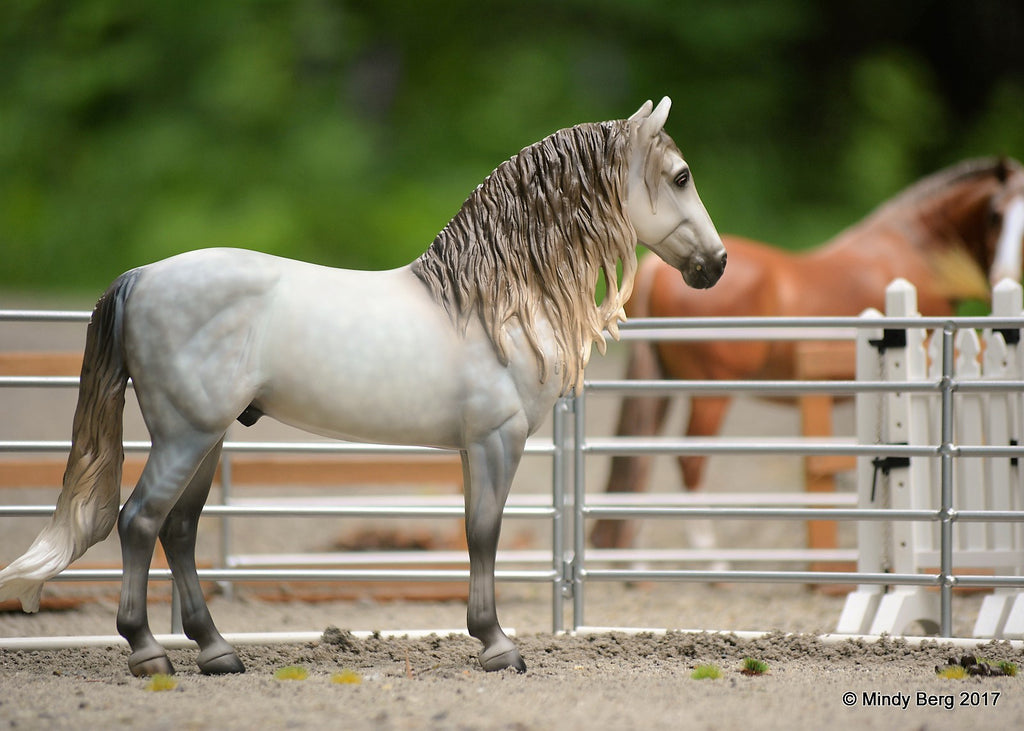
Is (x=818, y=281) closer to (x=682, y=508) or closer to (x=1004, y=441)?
(x=1004, y=441)

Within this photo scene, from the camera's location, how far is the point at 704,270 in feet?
9.29

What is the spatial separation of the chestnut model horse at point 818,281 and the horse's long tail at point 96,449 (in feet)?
9.86

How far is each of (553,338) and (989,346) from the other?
1947 mm

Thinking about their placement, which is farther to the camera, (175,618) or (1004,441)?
(1004,441)

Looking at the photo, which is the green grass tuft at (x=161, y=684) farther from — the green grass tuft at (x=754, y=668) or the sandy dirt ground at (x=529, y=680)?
the green grass tuft at (x=754, y=668)

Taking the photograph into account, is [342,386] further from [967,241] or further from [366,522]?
[967,241]

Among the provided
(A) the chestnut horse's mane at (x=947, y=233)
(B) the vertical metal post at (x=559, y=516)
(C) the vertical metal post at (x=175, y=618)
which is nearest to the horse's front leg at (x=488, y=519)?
(B) the vertical metal post at (x=559, y=516)

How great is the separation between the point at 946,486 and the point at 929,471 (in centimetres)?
63

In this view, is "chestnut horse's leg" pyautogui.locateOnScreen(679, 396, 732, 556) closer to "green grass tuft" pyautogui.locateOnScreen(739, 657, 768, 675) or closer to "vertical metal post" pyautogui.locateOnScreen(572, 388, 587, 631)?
"vertical metal post" pyautogui.locateOnScreen(572, 388, 587, 631)

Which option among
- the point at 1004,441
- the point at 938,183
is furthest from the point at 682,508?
the point at 938,183

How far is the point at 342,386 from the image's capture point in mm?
2680

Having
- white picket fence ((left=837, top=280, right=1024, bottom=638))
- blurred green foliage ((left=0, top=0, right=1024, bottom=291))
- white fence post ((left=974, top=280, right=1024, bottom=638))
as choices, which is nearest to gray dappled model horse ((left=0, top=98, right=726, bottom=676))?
white picket fence ((left=837, top=280, right=1024, bottom=638))

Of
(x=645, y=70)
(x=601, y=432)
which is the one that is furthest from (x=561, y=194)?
(x=645, y=70)

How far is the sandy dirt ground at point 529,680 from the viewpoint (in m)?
2.37
